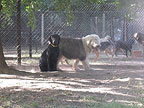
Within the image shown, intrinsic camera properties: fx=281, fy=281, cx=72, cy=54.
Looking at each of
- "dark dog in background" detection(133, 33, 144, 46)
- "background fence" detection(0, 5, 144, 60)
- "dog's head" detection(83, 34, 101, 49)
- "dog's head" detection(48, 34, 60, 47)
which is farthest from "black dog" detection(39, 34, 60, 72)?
"dark dog in background" detection(133, 33, 144, 46)

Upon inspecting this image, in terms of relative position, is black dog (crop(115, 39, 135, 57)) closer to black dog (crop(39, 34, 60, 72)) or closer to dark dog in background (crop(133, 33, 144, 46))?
dark dog in background (crop(133, 33, 144, 46))

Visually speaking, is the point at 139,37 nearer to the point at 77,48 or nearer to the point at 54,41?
the point at 77,48

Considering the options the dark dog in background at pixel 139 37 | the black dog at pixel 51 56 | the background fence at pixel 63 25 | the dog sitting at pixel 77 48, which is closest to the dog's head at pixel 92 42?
the dog sitting at pixel 77 48

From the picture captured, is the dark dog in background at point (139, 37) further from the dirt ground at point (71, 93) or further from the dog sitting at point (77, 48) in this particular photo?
the dirt ground at point (71, 93)

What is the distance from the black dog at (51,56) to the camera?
350 inches

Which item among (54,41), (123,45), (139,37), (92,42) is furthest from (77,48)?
(139,37)

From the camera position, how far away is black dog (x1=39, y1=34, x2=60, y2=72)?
889 cm

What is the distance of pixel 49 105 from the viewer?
4.57 metres

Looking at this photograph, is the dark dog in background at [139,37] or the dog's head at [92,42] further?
the dark dog in background at [139,37]

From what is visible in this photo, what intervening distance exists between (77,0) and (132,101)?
10706 millimetres

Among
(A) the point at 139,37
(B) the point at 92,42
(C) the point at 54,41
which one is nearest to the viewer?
(C) the point at 54,41

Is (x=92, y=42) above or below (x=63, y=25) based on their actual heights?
below

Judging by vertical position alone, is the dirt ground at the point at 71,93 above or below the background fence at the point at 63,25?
below

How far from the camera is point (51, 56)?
8.95 meters
